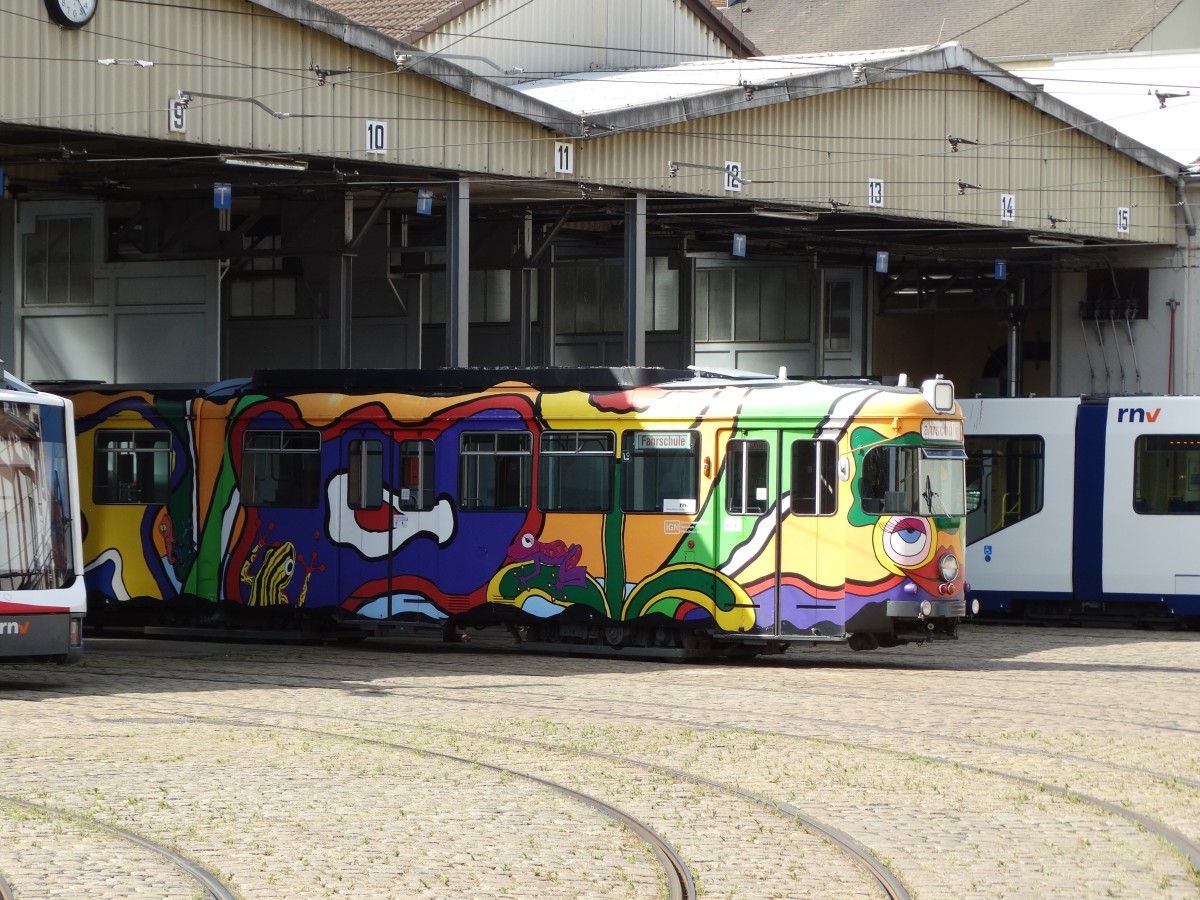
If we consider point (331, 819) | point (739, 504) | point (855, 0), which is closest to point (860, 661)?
point (739, 504)

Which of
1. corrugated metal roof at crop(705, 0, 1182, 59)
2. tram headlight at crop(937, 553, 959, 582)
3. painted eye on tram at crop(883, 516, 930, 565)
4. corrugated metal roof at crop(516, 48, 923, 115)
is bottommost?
tram headlight at crop(937, 553, 959, 582)

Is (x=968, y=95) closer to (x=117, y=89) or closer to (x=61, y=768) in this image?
(x=117, y=89)

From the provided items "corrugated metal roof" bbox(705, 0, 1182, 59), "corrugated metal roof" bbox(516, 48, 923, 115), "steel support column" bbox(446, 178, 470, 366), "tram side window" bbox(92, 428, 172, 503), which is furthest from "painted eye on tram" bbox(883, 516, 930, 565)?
"corrugated metal roof" bbox(705, 0, 1182, 59)

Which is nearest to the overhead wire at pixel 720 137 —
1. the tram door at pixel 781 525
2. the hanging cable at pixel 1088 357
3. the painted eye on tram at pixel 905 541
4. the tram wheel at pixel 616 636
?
the hanging cable at pixel 1088 357

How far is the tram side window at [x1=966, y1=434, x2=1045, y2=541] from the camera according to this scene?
A: 2683cm

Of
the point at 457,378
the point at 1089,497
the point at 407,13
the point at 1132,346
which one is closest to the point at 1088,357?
the point at 1132,346

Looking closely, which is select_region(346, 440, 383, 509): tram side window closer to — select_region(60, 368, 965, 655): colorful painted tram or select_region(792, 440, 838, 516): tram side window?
select_region(60, 368, 965, 655): colorful painted tram

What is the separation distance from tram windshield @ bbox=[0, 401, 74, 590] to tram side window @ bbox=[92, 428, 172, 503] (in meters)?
5.87

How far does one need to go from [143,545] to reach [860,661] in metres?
8.26

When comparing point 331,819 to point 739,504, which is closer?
point 331,819

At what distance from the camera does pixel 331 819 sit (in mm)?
10570

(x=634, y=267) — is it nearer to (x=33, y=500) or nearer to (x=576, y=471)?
(x=576, y=471)

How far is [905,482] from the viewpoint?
20078mm

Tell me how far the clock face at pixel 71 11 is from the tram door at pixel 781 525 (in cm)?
809
